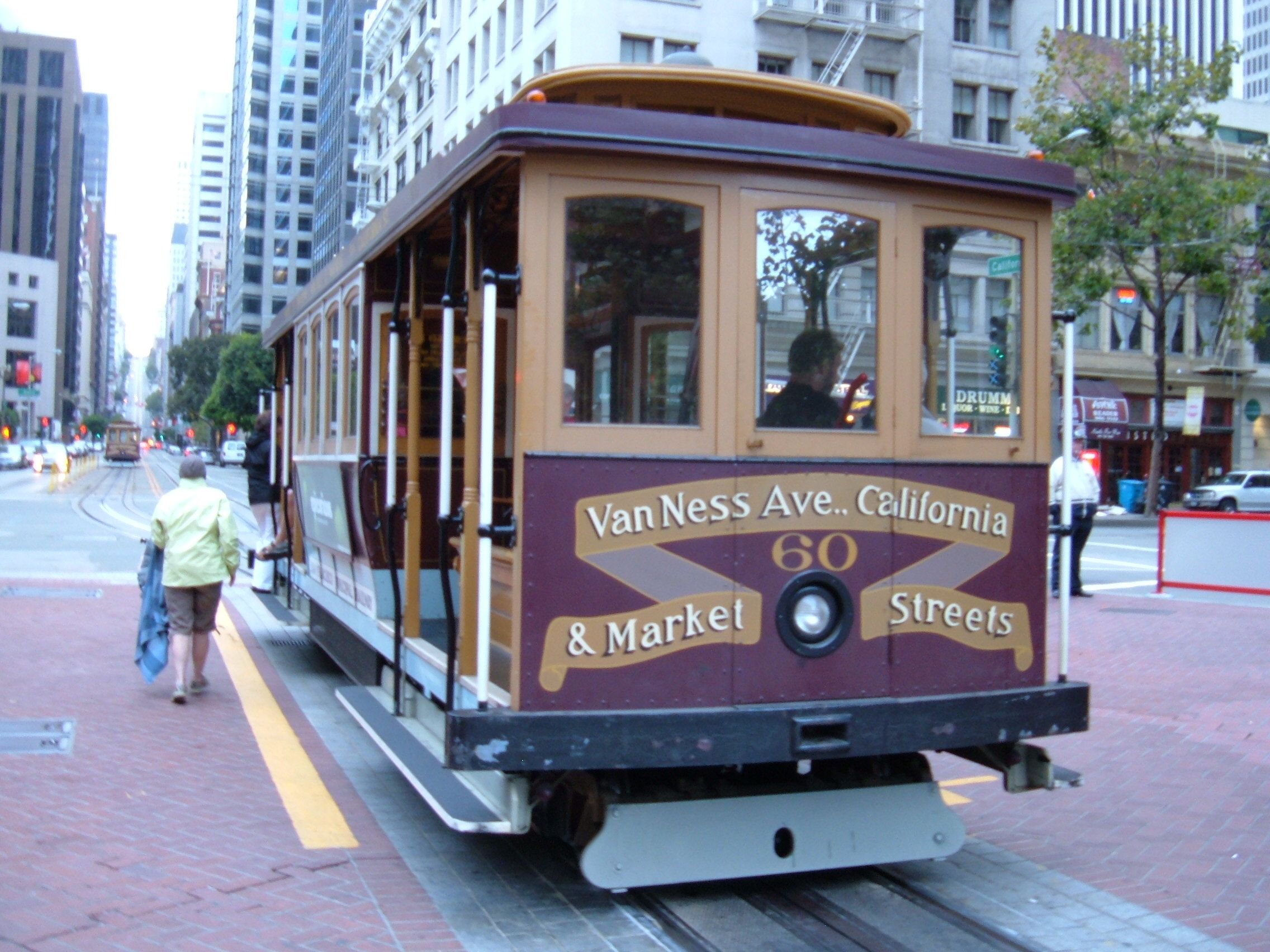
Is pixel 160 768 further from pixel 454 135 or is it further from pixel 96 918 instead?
pixel 454 135

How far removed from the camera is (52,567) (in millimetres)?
16172

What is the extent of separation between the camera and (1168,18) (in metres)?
87.9

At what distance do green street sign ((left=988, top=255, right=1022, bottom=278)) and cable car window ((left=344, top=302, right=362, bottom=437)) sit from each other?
3557mm

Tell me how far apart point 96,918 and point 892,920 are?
2.83 metres

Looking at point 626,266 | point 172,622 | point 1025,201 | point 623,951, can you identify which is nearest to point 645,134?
point 626,266

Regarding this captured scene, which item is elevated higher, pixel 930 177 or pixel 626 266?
pixel 930 177

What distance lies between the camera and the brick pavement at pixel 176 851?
14.5 ft

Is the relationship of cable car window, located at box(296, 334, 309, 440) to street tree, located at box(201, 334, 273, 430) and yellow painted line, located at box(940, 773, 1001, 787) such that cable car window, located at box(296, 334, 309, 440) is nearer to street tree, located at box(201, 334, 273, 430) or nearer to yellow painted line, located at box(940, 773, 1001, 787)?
yellow painted line, located at box(940, 773, 1001, 787)

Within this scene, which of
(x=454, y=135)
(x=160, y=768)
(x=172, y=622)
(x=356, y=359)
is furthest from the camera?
(x=454, y=135)

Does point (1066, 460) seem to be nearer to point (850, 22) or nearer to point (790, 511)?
point (790, 511)

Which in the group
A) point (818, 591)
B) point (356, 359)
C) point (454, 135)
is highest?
point (454, 135)

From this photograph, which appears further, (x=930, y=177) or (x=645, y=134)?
(x=930, y=177)

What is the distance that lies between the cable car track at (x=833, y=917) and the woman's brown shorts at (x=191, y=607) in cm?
430

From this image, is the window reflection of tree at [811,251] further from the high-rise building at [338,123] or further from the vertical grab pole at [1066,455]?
the high-rise building at [338,123]
